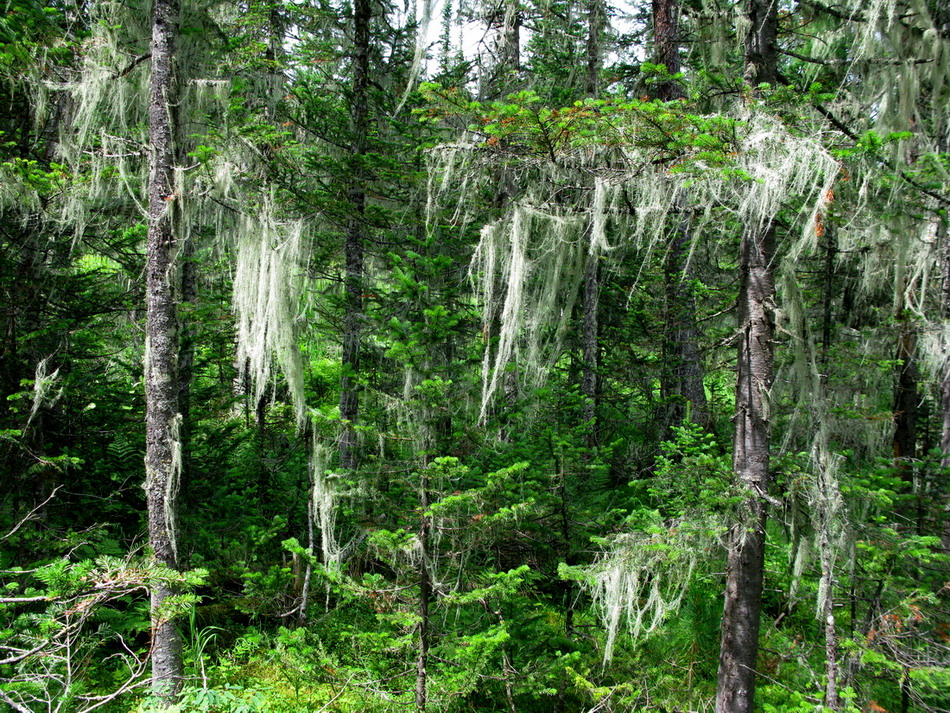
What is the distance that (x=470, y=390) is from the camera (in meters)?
4.99

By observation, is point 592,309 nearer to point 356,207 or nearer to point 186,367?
point 356,207

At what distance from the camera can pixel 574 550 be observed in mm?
5371

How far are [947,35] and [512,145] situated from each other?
180 inches

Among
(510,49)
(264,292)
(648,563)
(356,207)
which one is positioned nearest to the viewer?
(648,563)

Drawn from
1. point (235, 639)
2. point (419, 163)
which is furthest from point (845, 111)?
point (235, 639)

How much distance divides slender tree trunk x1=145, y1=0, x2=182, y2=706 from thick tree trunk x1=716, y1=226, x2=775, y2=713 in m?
4.72

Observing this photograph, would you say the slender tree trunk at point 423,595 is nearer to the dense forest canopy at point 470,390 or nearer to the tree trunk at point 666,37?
the dense forest canopy at point 470,390

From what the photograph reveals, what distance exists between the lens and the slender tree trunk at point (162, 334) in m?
4.86

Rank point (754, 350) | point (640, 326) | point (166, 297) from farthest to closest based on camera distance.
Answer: point (640, 326)
point (166, 297)
point (754, 350)

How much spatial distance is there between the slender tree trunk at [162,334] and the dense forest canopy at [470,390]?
0.12 ft

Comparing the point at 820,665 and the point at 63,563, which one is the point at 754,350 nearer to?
the point at 820,665

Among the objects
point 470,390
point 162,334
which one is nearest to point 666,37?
point 470,390

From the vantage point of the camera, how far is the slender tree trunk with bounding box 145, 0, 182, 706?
486 centimetres

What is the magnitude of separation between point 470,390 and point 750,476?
2.41 m
